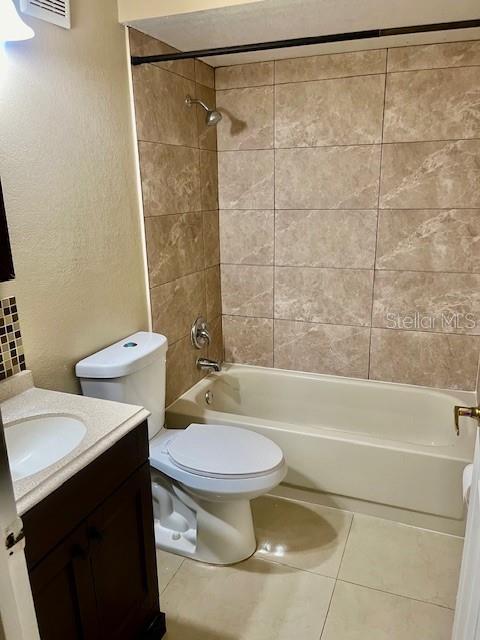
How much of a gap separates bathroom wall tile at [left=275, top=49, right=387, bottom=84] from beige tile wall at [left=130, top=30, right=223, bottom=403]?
412 millimetres

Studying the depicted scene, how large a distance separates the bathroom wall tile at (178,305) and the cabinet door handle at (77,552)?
3.93 feet

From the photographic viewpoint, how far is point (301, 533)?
2145 mm

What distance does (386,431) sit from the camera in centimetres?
270

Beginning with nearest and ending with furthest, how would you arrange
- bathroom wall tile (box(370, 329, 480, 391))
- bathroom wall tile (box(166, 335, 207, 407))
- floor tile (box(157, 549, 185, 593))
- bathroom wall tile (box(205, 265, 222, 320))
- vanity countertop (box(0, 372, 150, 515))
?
vanity countertop (box(0, 372, 150, 515)), floor tile (box(157, 549, 185, 593)), bathroom wall tile (box(166, 335, 207, 407)), bathroom wall tile (box(370, 329, 480, 391)), bathroom wall tile (box(205, 265, 222, 320))

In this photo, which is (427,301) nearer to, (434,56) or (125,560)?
(434,56)

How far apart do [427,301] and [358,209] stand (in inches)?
23.9

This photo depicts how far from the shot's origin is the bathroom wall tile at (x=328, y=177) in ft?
8.21

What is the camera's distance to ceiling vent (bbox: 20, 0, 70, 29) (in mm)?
1456

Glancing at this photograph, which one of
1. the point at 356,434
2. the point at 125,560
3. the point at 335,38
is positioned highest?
the point at 335,38

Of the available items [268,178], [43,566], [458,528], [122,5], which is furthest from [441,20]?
[43,566]

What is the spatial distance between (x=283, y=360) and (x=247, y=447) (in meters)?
1.03

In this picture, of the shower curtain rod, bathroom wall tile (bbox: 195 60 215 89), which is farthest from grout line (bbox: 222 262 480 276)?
the shower curtain rod

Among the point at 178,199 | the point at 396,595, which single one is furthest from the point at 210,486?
the point at 178,199

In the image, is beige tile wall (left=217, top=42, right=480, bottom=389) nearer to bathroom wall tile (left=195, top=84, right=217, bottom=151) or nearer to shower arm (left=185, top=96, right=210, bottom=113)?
bathroom wall tile (left=195, top=84, right=217, bottom=151)
